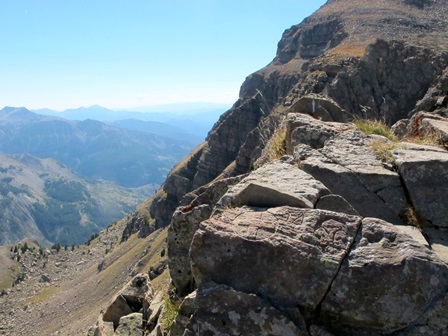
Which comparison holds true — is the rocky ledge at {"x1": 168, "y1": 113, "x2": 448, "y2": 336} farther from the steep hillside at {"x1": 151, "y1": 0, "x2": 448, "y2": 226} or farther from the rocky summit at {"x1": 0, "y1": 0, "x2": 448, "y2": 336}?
the steep hillside at {"x1": 151, "y1": 0, "x2": 448, "y2": 226}

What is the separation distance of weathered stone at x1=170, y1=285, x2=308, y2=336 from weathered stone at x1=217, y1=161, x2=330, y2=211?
2.54 metres

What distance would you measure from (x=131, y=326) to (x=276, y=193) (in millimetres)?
8379

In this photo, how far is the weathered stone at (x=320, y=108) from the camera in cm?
2005

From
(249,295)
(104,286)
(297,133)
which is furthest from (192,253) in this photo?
(104,286)

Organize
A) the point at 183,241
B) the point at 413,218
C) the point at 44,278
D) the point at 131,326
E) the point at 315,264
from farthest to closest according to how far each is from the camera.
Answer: the point at 44,278, the point at 131,326, the point at 183,241, the point at 413,218, the point at 315,264

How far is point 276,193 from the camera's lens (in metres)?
10.1

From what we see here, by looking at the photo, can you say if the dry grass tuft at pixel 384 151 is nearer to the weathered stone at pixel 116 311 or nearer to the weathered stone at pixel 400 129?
the weathered stone at pixel 400 129

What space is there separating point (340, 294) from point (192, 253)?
3268mm

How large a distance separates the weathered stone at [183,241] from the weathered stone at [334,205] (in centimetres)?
435

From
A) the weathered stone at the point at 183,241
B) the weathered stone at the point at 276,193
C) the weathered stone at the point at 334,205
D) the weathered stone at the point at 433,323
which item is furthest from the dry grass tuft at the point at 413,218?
the weathered stone at the point at 183,241

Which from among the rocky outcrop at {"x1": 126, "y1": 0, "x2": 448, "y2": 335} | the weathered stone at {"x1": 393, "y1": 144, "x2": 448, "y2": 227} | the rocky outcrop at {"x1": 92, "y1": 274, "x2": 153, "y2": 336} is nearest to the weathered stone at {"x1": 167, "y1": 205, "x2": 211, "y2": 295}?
the rocky outcrop at {"x1": 126, "y1": 0, "x2": 448, "y2": 335}

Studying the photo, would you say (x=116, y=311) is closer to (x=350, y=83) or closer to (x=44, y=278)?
(x=350, y=83)

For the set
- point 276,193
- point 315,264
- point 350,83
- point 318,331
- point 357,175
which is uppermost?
point 350,83

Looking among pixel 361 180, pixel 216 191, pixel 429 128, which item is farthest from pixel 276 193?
pixel 429 128
